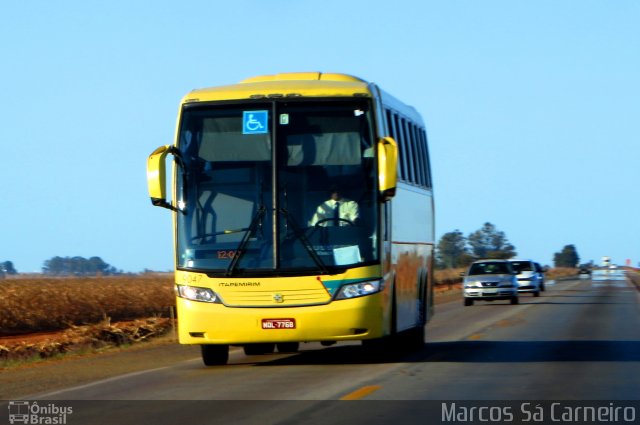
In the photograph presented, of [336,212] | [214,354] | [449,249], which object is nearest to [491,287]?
[214,354]

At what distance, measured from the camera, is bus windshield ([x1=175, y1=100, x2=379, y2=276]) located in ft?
54.1

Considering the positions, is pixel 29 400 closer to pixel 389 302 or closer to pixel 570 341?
pixel 389 302

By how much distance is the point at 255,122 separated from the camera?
1694cm

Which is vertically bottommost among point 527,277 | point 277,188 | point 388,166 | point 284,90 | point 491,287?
point 491,287

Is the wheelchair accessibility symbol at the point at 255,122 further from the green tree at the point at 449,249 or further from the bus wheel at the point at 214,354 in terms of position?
the green tree at the point at 449,249

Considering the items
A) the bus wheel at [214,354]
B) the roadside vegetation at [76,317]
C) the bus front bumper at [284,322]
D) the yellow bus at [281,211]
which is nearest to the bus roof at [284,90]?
the yellow bus at [281,211]

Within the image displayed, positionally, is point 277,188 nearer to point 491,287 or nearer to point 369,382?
point 369,382

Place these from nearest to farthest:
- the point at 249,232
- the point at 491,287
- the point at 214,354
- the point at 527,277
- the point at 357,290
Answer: the point at 357,290, the point at 249,232, the point at 214,354, the point at 491,287, the point at 527,277

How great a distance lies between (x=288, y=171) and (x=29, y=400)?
181 inches

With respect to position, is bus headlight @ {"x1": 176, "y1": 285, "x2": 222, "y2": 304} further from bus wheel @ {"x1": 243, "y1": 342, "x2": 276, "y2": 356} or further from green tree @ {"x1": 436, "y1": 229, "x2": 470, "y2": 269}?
green tree @ {"x1": 436, "y1": 229, "x2": 470, "y2": 269}

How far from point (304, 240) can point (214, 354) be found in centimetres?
277

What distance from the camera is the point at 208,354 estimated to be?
1822 cm

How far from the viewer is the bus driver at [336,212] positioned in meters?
16.6

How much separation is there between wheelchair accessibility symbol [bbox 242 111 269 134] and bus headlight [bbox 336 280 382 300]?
2.31 meters
